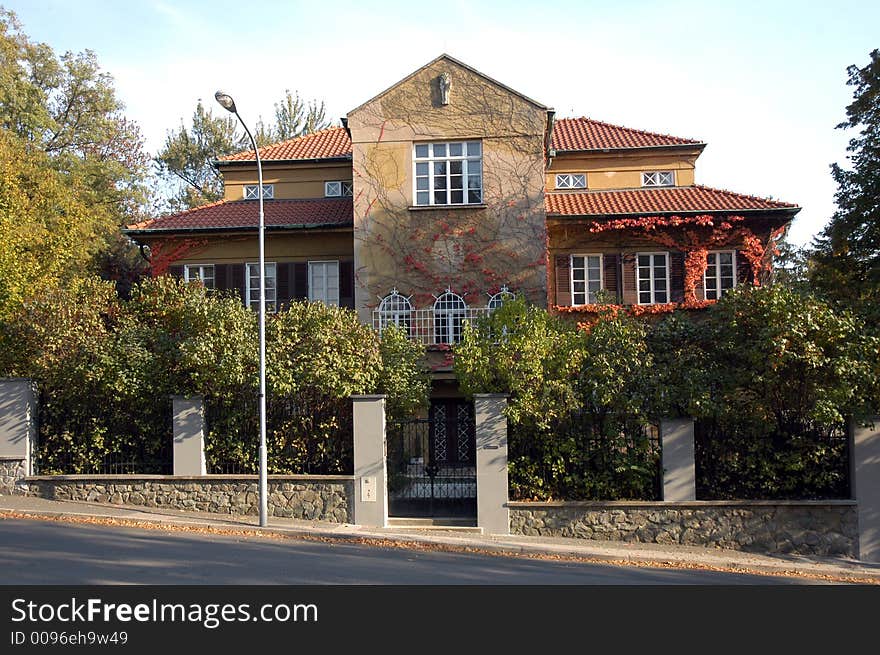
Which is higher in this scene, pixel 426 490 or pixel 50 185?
pixel 50 185

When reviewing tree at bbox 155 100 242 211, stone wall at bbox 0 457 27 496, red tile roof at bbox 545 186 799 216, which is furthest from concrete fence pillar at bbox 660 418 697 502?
tree at bbox 155 100 242 211

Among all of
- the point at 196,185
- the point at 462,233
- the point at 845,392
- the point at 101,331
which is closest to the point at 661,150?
the point at 462,233

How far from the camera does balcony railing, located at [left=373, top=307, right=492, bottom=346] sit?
23656 millimetres

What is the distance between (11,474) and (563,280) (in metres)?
15.8

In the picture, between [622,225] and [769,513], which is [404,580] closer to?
[769,513]

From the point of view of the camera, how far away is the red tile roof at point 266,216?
25391 millimetres

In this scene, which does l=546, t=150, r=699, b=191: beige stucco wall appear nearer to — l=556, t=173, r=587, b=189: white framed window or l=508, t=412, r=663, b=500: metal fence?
l=556, t=173, r=587, b=189: white framed window

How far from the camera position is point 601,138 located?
28.8m

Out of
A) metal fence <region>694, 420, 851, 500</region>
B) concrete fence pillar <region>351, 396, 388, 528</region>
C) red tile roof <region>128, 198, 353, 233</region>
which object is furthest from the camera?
red tile roof <region>128, 198, 353, 233</region>

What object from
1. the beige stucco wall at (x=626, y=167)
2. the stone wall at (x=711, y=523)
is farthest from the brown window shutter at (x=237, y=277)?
the stone wall at (x=711, y=523)

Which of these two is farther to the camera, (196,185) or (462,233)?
(196,185)

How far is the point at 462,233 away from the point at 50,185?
40.4 feet

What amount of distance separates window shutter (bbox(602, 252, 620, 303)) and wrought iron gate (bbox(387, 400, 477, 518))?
9098 millimetres

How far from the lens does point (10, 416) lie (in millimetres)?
17594
